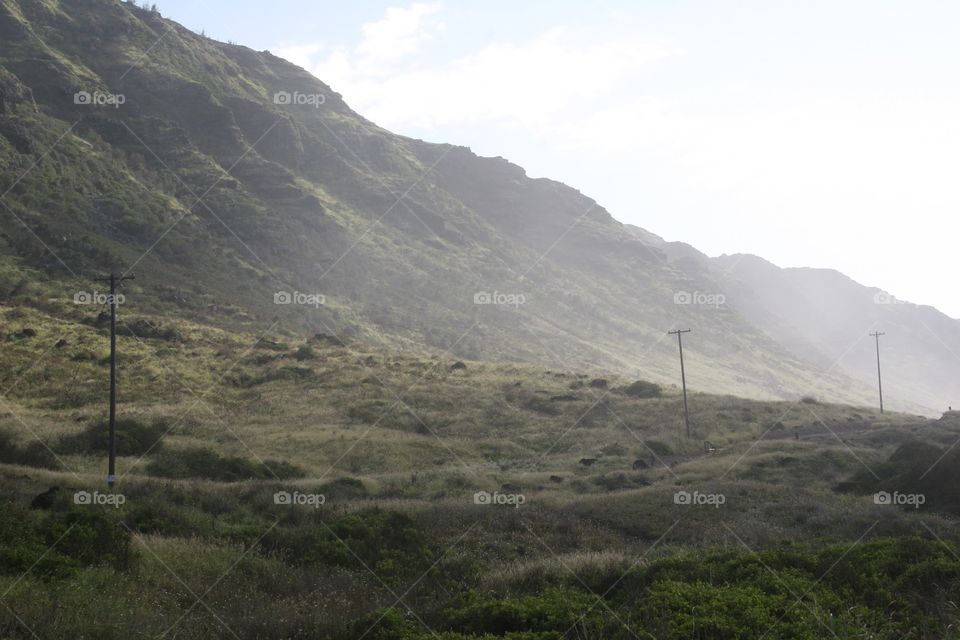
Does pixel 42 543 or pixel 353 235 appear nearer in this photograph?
pixel 42 543

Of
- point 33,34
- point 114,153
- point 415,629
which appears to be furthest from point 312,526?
point 33,34

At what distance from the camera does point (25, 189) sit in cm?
8331

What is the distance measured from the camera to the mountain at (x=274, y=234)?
277 feet

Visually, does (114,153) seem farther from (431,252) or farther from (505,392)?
(505,392)

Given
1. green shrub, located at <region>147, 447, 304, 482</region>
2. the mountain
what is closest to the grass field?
green shrub, located at <region>147, 447, 304, 482</region>

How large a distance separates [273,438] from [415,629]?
32.9 meters

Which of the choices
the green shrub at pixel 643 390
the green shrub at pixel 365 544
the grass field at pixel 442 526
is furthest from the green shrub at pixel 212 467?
the green shrub at pixel 643 390

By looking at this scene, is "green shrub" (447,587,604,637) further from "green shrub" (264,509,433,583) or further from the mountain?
the mountain

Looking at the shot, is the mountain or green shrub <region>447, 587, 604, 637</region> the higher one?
Answer: the mountain

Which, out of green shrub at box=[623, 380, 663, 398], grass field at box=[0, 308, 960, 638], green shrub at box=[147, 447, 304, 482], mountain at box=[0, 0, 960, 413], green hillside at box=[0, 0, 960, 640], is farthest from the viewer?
mountain at box=[0, 0, 960, 413]

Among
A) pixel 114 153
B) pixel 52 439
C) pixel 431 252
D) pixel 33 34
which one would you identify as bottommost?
pixel 52 439

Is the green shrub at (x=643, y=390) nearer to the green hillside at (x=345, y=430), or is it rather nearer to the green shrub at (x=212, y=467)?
the green hillside at (x=345, y=430)

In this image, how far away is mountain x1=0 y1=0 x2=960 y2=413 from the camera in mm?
84500

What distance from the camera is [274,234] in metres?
115
